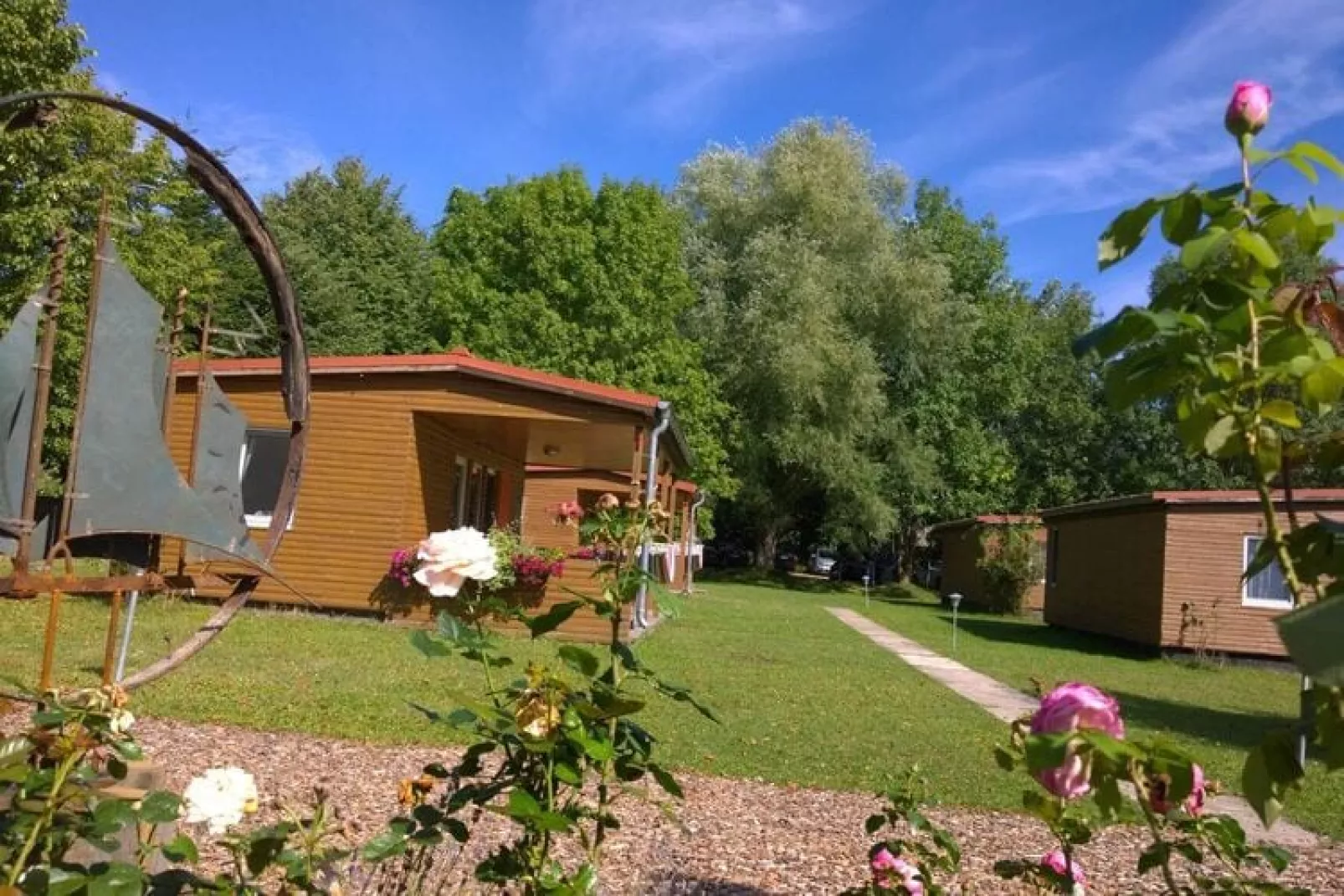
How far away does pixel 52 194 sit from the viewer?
19.3 metres

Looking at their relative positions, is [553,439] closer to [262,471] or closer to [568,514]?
[262,471]

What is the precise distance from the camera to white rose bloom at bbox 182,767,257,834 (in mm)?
1774

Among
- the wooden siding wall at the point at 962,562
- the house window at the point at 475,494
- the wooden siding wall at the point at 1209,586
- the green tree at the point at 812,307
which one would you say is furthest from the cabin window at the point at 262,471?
the wooden siding wall at the point at 962,562

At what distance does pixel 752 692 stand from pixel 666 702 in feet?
5.11

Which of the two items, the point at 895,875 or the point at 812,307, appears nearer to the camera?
the point at 895,875

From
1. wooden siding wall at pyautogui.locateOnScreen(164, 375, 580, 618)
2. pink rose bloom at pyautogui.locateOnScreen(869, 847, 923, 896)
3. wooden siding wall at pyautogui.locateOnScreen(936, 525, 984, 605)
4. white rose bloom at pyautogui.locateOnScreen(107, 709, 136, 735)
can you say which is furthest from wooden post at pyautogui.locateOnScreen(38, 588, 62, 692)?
wooden siding wall at pyautogui.locateOnScreen(936, 525, 984, 605)

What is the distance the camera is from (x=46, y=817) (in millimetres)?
1658

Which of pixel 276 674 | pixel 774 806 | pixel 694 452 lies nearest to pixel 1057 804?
pixel 774 806

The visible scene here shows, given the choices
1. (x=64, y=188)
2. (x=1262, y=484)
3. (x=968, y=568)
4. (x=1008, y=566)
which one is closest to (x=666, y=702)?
(x=1262, y=484)

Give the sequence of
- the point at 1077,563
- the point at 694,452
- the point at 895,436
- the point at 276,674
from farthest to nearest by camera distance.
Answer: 1. the point at 895,436
2. the point at 694,452
3. the point at 1077,563
4. the point at 276,674

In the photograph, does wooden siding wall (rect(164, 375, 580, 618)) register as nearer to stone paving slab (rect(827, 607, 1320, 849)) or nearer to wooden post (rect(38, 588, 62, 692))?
stone paving slab (rect(827, 607, 1320, 849))

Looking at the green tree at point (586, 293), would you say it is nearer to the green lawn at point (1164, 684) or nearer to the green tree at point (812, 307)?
the green tree at point (812, 307)

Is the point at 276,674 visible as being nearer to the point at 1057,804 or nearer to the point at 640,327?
the point at 1057,804

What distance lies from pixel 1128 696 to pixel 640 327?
73.6 ft
